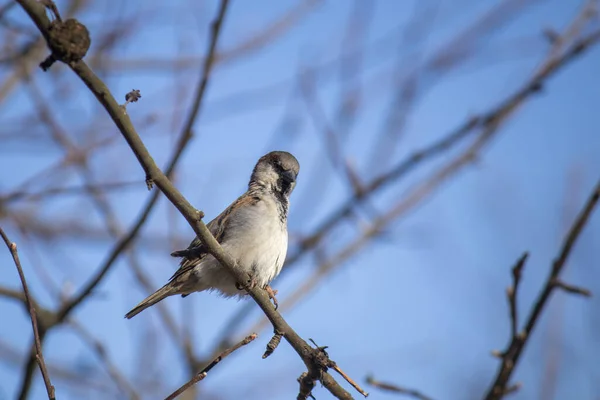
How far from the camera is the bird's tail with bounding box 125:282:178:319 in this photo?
3579 mm

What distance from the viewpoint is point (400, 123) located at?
517 centimetres

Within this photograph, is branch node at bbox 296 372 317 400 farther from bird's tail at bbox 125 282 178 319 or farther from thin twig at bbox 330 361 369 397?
bird's tail at bbox 125 282 178 319

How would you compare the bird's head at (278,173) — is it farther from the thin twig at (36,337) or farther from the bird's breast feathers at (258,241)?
the thin twig at (36,337)

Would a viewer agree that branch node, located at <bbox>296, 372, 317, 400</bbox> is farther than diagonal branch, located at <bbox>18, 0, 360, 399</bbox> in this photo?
Yes

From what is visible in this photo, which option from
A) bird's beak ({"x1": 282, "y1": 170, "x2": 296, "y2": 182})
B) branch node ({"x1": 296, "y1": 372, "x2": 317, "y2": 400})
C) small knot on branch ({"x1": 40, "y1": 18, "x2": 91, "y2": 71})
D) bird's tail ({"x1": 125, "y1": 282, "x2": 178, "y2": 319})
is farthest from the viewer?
bird's beak ({"x1": 282, "y1": 170, "x2": 296, "y2": 182})

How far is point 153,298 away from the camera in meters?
3.73

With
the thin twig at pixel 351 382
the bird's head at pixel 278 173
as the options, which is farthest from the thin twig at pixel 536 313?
the bird's head at pixel 278 173

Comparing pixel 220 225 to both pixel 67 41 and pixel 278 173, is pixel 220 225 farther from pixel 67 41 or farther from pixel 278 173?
pixel 67 41

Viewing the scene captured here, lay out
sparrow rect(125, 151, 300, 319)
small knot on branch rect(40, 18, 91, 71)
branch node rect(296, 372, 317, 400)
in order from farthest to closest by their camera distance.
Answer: sparrow rect(125, 151, 300, 319), branch node rect(296, 372, 317, 400), small knot on branch rect(40, 18, 91, 71)

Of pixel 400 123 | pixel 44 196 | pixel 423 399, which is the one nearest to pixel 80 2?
→ pixel 44 196

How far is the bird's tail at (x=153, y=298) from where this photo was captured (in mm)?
3579

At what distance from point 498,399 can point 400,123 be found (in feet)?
9.91

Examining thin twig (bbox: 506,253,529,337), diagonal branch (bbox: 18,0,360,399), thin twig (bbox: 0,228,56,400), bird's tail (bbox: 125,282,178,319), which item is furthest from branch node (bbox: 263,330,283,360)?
bird's tail (bbox: 125,282,178,319)

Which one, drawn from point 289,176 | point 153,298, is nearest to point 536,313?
point 153,298
